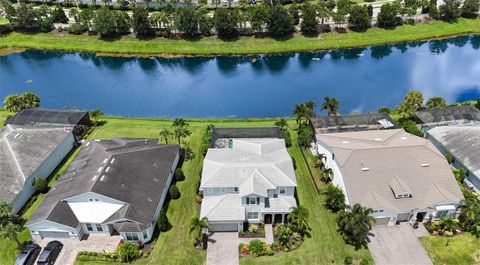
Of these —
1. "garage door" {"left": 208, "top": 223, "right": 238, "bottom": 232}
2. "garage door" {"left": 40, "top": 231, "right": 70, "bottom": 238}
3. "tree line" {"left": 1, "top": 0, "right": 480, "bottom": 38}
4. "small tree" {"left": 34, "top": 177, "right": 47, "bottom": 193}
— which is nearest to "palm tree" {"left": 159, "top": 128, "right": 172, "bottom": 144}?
"small tree" {"left": 34, "top": 177, "right": 47, "bottom": 193}

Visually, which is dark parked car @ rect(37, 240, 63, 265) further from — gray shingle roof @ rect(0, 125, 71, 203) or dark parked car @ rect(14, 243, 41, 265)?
gray shingle roof @ rect(0, 125, 71, 203)

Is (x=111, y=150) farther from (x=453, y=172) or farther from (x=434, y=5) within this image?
Answer: (x=434, y=5)

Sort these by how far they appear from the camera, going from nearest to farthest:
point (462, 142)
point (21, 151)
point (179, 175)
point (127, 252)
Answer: point (127, 252) < point (179, 175) < point (462, 142) < point (21, 151)

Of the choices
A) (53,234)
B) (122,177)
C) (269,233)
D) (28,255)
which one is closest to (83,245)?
(53,234)

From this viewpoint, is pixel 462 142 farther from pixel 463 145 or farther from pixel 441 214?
pixel 441 214

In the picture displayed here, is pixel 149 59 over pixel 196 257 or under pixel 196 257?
over

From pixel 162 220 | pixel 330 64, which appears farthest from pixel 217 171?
pixel 330 64

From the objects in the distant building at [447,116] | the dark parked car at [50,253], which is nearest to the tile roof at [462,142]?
the distant building at [447,116]
